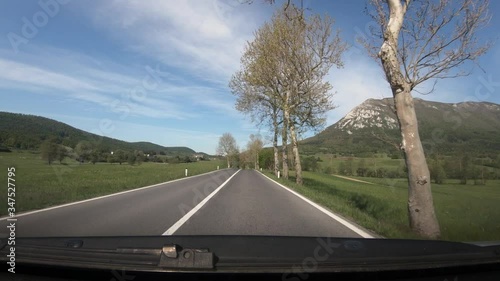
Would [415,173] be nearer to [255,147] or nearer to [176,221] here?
[176,221]

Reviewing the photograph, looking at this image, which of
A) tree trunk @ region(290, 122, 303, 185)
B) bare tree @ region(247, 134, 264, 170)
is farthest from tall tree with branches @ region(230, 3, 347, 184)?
bare tree @ region(247, 134, 264, 170)

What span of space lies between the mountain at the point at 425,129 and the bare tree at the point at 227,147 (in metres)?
32.7

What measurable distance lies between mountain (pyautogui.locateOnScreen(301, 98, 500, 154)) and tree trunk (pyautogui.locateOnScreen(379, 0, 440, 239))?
0.47 meters

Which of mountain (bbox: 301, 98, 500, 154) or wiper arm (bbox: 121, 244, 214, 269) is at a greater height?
mountain (bbox: 301, 98, 500, 154)

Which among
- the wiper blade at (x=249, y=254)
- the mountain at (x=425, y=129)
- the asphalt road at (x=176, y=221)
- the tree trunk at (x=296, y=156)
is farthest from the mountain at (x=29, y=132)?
the wiper blade at (x=249, y=254)

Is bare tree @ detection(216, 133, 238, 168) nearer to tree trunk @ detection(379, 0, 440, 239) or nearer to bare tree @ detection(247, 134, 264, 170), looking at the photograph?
bare tree @ detection(247, 134, 264, 170)

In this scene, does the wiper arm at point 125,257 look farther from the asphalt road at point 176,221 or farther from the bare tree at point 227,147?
the bare tree at point 227,147

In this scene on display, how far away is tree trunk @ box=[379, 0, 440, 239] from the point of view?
775 cm

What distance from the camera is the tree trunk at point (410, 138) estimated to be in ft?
25.4

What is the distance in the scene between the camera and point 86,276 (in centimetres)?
308

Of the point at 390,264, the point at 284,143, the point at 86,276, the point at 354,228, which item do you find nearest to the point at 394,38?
the point at 354,228

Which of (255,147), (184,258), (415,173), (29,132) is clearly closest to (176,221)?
(415,173)

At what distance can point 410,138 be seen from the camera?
7.98m

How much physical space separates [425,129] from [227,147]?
381 feet
